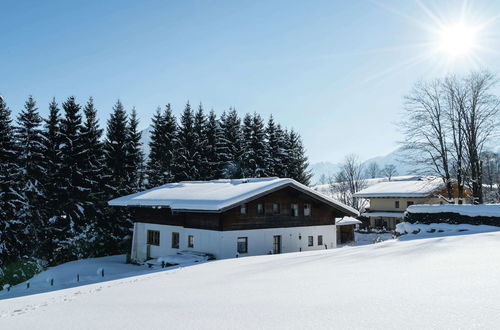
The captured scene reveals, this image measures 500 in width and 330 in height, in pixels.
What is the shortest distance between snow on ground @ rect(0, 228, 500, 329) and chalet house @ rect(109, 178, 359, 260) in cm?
1145

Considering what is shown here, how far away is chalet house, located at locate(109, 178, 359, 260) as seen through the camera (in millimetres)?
25078

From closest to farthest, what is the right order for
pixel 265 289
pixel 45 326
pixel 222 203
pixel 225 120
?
pixel 45 326
pixel 265 289
pixel 222 203
pixel 225 120

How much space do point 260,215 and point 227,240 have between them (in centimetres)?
341

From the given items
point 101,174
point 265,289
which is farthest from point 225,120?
point 265,289

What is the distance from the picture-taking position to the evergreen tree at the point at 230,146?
50.2 meters

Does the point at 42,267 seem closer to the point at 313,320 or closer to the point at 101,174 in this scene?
the point at 101,174

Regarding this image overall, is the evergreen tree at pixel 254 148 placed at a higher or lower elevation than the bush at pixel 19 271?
higher

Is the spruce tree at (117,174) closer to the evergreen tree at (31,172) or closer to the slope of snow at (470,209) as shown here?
the evergreen tree at (31,172)

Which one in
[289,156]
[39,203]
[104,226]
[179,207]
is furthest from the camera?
[289,156]

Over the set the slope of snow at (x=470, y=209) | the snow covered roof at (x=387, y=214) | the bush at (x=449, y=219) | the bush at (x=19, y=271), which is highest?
the snow covered roof at (x=387, y=214)

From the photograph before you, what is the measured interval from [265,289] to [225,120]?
44.6m

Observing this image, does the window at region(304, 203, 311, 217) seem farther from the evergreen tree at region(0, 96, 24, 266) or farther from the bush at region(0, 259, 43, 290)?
the evergreen tree at region(0, 96, 24, 266)

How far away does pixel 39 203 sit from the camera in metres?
34.9

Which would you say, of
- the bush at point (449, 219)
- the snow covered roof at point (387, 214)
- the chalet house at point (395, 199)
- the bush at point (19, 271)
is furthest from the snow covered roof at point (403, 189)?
the bush at point (19, 271)
